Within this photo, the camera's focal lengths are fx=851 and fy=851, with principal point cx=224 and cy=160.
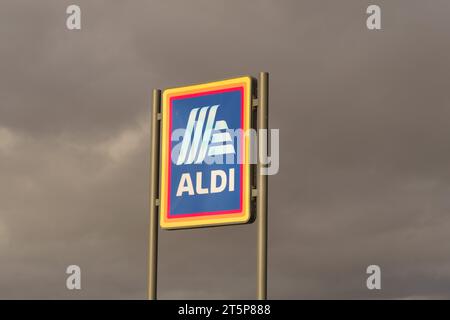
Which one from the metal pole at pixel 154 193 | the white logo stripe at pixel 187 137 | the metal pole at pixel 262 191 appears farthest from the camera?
the white logo stripe at pixel 187 137

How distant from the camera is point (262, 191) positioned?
1761cm

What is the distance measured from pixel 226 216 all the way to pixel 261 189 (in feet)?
3.68

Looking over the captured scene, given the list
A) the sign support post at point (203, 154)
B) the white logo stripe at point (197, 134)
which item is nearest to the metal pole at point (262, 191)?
the sign support post at point (203, 154)

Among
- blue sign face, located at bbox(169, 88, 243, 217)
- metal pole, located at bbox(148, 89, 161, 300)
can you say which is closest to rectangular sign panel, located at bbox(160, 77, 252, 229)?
blue sign face, located at bbox(169, 88, 243, 217)

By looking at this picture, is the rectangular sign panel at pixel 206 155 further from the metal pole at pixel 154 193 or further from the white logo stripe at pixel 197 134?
the metal pole at pixel 154 193

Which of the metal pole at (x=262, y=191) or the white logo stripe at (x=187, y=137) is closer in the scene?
the metal pole at (x=262, y=191)

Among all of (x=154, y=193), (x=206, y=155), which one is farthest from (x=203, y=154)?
(x=154, y=193)

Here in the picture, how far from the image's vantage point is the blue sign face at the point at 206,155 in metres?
18.2

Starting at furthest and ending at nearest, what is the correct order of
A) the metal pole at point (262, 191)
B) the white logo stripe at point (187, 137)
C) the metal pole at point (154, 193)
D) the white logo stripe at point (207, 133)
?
the white logo stripe at point (187, 137), the metal pole at point (154, 193), the white logo stripe at point (207, 133), the metal pole at point (262, 191)

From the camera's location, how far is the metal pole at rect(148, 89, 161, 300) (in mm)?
18609

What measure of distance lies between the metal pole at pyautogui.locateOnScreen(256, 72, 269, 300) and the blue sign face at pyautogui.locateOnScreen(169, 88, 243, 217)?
542 mm
